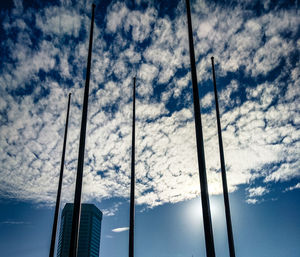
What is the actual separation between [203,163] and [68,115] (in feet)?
55.1

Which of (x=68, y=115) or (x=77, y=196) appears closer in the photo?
(x=77, y=196)

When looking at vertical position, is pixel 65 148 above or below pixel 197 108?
above

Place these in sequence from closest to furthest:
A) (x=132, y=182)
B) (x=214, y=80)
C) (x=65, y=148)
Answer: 1. (x=132, y=182)
2. (x=214, y=80)
3. (x=65, y=148)

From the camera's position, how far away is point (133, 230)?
50.4ft

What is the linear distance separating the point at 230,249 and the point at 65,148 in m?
14.3

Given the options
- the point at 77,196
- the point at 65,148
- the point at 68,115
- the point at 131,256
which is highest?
the point at 68,115

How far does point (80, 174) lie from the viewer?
10914 mm

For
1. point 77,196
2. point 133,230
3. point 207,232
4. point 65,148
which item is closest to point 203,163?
point 207,232

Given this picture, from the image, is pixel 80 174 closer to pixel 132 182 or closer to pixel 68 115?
pixel 132 182

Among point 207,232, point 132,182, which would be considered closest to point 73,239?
point 207,232

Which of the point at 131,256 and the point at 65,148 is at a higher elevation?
the point at 65,148

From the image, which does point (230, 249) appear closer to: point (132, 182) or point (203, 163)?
point (132, 182)

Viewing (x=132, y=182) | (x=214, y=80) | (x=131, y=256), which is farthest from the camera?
(x=214, y=80)

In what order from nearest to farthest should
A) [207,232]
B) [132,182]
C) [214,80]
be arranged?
[207,232], [132,182], [214,80]
